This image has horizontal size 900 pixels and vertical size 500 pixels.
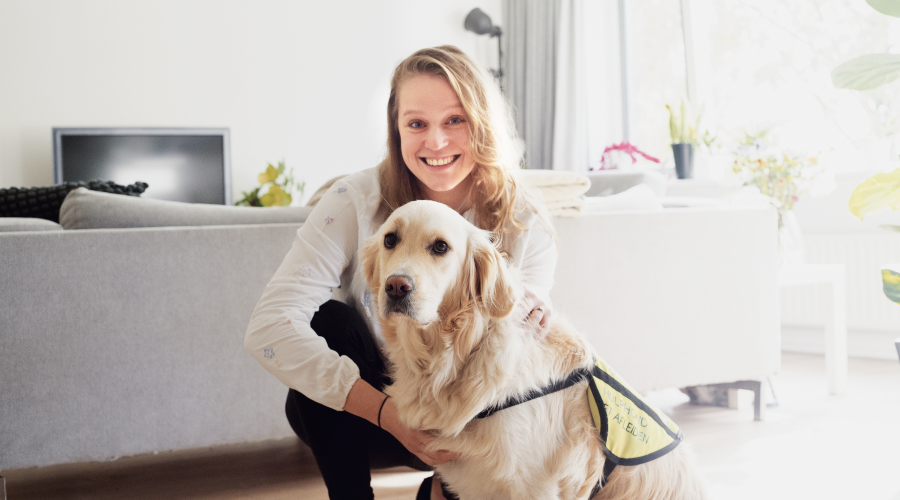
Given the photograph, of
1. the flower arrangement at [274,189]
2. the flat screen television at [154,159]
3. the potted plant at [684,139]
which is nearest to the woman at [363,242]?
the potted plant at [684,139]

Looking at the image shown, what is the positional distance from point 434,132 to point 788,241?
7.95ft

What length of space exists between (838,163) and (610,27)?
261 centimetres

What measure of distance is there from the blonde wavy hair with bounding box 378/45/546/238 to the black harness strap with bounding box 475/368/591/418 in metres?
0.37

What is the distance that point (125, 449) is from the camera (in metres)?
2.01

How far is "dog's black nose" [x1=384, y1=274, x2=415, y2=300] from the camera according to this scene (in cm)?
115

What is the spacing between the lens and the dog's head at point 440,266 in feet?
3.86

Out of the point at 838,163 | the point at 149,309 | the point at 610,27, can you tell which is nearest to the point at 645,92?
the point at 610,27

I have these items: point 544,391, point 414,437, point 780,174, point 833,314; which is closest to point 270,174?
point 780,174

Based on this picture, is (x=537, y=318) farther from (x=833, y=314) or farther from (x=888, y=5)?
(x=833, y=314)

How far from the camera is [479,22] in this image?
6.78 metres

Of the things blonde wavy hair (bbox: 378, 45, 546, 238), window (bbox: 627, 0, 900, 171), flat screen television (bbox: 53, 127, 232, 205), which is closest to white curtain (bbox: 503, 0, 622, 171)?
window (bbox: 627, 0, 900, 171)

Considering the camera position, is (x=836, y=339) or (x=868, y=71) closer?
(x=868, y=71)

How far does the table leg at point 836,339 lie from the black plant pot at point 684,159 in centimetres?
196

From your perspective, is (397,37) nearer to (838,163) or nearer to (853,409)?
(838,163)
